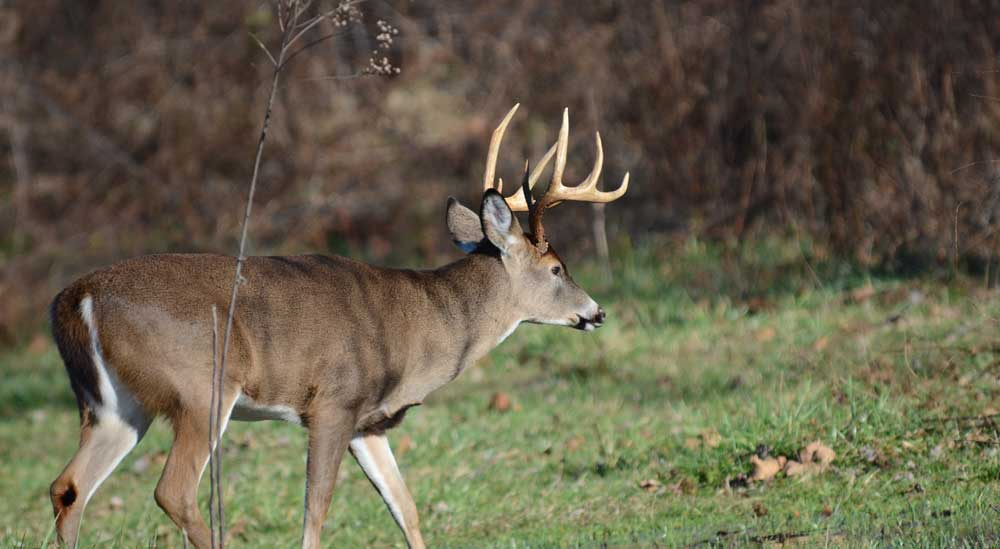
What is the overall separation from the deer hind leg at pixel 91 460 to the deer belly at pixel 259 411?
42cm

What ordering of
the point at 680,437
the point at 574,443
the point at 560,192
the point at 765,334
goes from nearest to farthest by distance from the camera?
the point at 560,192
the point at 680,437
the point at 574,443
the point at 765,334

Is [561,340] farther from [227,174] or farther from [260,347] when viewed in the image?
[227,174]

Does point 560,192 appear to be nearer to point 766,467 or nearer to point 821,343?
point 766,467

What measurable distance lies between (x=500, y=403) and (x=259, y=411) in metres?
3.29

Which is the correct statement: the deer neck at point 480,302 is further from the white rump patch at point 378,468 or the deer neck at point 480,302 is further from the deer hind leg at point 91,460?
the deer hind leg at point 91,460

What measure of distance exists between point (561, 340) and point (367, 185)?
5595 mm

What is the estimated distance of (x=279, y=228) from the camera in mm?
14836

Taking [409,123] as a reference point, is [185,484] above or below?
above

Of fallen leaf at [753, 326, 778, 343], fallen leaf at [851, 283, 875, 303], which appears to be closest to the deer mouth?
fallen leaf at [753, 326, 778, 343]

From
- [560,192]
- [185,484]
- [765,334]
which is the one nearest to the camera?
[185,484]

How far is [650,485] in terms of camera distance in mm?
6797

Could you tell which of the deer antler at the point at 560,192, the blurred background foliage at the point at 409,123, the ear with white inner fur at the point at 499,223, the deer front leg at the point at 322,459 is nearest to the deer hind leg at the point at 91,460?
the deer front leg at the point at 322,459

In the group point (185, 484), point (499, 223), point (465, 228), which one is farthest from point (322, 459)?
point (465, 228)

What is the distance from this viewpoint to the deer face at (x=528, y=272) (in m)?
6.73
